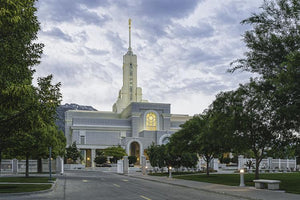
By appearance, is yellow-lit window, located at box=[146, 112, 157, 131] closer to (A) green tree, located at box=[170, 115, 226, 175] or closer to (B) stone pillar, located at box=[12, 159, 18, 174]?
(B) stone pillar, located at box=[12, 159, 18, 174]

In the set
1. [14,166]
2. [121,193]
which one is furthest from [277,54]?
[14,166]

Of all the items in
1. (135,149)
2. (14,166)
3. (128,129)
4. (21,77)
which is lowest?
(135,149)

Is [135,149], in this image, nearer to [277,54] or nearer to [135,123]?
[135,123]

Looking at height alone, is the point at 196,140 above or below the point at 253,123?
below

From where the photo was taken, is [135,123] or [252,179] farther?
[135,123]

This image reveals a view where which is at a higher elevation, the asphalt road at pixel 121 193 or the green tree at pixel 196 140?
the green tree at pixel 196 140

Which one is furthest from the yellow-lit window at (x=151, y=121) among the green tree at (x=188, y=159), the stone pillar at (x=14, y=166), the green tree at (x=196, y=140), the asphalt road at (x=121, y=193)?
the asphalt road at (x=121, y=193)

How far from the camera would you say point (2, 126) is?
16.9 m

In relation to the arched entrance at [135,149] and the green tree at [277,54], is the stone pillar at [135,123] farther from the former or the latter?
the green tree at [277,54]

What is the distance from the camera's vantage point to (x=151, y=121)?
123188 millimetres

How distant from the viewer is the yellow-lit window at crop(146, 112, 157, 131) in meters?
123

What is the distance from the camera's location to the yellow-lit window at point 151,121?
123 meters

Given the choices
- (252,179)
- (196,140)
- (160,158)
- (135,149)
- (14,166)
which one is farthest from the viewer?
(135,149)

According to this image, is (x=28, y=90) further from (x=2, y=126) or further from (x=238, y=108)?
(x=238, y=108)
